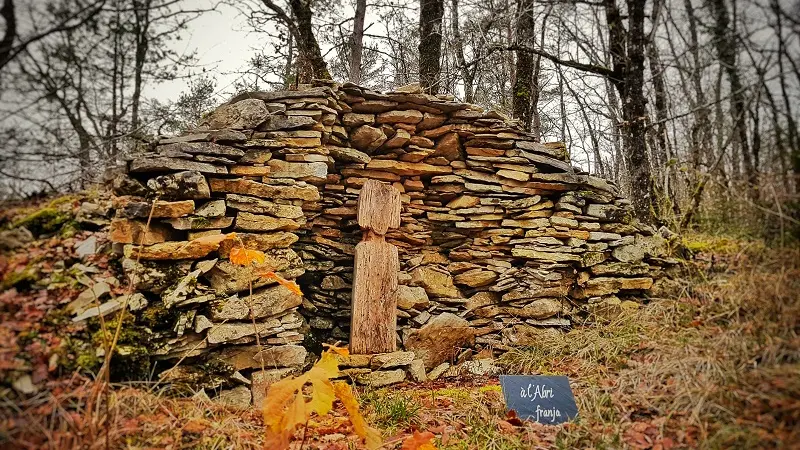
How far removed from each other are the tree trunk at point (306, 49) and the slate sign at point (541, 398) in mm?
4143

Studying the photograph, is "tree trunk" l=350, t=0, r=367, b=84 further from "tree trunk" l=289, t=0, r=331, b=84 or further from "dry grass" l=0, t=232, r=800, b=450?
"dry grass" l=0, t=232, r=800, b=450

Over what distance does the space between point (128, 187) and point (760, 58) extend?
12.8 ft

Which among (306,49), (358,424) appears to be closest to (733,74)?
(358,424)

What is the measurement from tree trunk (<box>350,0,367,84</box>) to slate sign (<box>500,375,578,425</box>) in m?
5.70

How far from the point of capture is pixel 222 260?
3.19m

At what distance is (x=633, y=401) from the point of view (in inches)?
101

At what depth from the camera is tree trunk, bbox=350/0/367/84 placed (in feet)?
23.7

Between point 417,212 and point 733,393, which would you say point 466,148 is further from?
point 733,393

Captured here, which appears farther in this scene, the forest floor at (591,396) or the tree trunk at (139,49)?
the tree trunk at (139,49)

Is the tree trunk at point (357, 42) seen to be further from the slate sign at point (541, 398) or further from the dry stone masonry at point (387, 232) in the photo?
the slate sign at point (541, 398)

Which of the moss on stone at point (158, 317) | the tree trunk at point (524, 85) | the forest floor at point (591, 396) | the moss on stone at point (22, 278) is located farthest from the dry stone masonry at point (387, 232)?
the tree trunk at point (524, 85)

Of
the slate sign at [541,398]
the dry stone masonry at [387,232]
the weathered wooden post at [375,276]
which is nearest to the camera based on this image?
the slate sign at [541,398]

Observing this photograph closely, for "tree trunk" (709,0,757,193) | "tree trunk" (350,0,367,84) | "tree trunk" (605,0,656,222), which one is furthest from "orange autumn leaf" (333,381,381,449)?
"tree trunk" (350,0,367,84)

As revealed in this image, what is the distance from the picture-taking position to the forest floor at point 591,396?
65.2 inches
